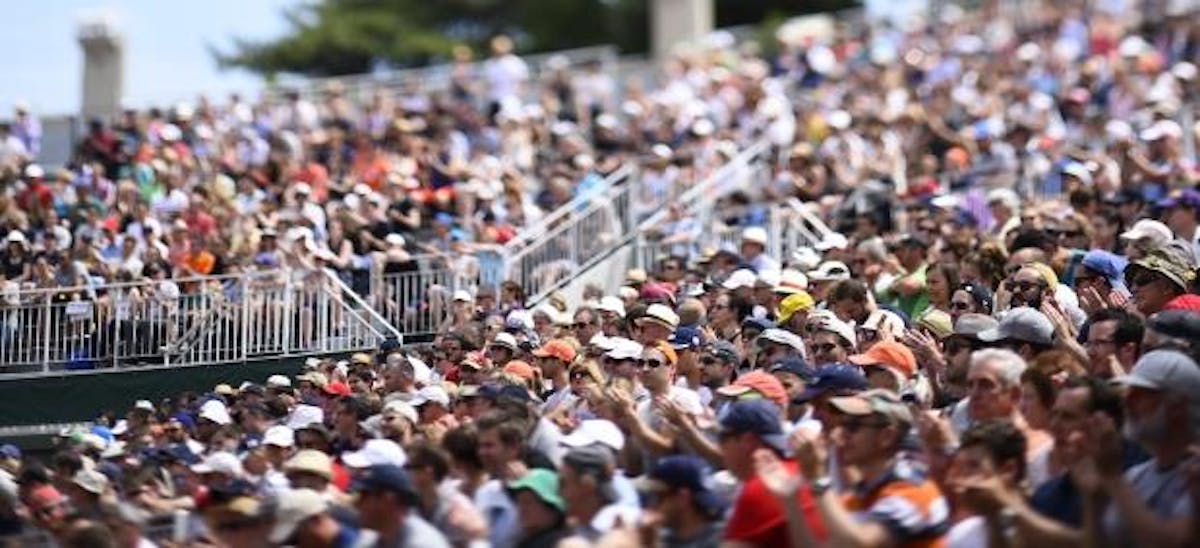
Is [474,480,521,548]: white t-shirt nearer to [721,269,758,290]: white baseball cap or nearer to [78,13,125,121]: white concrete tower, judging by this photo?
[721,269,758,290]: white baseball cap

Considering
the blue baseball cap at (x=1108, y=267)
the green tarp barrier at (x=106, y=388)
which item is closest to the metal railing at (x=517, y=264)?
the green tarp barrier at (x=106, y=388)

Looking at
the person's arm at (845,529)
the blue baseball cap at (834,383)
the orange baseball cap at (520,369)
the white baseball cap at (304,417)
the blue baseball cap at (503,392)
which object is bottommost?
the white baseball cap at (304,417)

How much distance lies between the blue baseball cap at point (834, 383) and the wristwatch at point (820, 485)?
3.35 ft

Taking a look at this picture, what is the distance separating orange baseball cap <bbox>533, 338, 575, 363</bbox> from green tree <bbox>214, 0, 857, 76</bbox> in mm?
40656

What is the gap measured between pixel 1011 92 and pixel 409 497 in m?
21.5

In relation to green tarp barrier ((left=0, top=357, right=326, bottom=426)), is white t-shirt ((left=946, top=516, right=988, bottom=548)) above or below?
above

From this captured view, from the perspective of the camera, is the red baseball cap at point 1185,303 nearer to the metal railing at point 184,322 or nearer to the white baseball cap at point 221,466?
the white baseball cap at point 221,466

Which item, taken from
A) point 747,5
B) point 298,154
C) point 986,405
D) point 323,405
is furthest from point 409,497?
point 747,5

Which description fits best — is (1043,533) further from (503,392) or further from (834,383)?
(503,392)

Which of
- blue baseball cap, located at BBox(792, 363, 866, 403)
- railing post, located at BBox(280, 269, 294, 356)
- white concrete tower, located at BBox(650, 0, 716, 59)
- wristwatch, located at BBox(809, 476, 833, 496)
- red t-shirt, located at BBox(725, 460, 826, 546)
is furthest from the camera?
white concrete tower, located at BBox(650, 0, 716, 59)

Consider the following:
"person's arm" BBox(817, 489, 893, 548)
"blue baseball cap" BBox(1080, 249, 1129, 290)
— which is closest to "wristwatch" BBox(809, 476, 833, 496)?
"person's arm" BBox(817, 489, 893, 548)

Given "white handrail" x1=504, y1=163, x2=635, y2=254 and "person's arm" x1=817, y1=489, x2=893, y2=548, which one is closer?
"person's arm" x1=817, y1=489, x2=893, y2=548

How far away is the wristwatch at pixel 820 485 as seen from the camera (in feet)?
32.9

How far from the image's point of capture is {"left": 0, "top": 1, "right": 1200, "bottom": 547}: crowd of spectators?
10.3 metres
